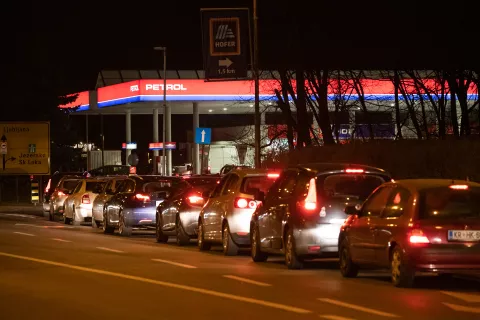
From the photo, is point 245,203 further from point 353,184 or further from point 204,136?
point 204,136

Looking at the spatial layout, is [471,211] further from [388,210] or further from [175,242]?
[175,242]

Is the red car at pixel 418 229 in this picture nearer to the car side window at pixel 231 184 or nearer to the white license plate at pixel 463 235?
the white license plate at pixel 463 235

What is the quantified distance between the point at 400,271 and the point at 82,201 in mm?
21125

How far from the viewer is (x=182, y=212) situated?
2352cm

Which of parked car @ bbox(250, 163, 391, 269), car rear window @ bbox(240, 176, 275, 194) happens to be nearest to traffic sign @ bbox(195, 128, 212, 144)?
car rear window @ bbox(240, 176, 275, 194)

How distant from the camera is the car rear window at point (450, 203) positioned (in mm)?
13719

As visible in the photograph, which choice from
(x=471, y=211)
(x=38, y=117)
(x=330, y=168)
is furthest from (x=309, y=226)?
(x=38, y=117)

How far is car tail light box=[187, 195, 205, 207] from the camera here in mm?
23234

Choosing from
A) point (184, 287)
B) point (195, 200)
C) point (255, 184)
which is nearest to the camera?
point (184, 287)

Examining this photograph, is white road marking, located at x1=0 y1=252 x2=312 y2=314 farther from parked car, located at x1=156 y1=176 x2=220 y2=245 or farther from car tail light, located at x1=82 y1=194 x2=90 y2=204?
car tail light, located at x1=82 y1=194 x2=90 y2=204

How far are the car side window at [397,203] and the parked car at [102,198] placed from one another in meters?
16.2

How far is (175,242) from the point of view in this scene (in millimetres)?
25438

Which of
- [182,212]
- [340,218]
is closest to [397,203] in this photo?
[340,218]

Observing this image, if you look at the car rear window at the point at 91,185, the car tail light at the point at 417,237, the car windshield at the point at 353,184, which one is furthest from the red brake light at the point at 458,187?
the car rear window at the point at 91,185
